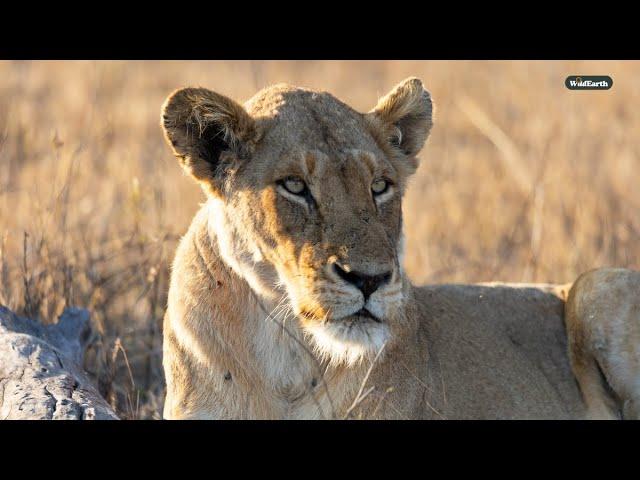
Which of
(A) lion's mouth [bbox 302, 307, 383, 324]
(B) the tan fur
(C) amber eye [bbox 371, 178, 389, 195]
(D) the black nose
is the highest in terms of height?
(C) amber eye [bbox 371, 178, 389, 195]

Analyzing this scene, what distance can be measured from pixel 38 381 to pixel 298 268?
3.51 ft

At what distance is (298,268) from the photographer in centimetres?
430

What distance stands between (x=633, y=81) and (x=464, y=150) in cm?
223

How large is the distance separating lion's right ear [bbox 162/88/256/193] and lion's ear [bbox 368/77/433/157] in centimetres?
64

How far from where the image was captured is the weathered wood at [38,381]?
4.14 m

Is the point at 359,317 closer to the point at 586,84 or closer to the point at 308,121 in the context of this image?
the point at 308,121

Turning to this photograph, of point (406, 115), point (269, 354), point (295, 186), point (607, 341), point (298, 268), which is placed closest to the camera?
point (298, 268)

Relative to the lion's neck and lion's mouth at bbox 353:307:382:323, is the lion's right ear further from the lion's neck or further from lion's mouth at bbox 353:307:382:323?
lion's mouth at bbox 353:307:382:323

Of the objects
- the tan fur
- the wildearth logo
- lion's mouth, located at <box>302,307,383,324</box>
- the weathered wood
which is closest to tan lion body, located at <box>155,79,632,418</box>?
lion's mouth, located at <box>302,307,383,324</box>

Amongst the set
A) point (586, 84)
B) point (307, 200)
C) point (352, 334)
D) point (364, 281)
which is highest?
point (586, 84)

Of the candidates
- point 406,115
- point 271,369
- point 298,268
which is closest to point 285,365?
point 271,369

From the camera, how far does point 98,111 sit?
11.7 metres

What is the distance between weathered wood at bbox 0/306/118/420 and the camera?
4137 millimetres

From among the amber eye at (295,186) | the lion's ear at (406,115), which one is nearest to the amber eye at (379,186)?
the amber eye at (295,186)
